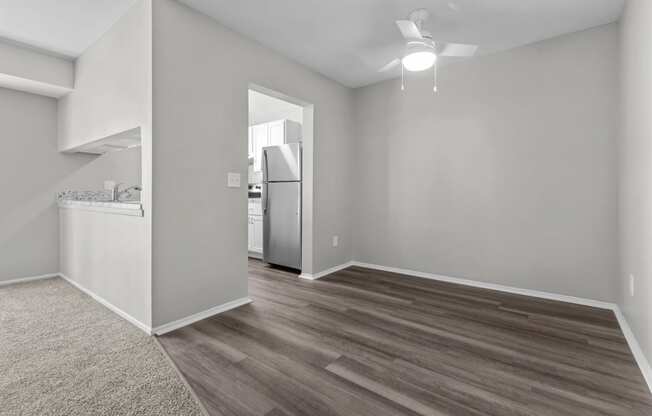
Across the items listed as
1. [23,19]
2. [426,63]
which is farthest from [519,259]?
[23,19]

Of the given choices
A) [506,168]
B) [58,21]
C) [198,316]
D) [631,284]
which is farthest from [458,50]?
[58,21]

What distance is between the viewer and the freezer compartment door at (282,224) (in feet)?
12.5

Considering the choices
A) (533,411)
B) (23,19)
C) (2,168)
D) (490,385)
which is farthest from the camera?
(2,168)

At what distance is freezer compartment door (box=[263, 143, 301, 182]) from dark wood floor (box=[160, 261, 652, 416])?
1602 mm

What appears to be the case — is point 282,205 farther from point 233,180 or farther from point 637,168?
point 637,168

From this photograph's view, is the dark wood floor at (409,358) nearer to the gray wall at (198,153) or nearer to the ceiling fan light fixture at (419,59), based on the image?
the gray wall at (198,153)

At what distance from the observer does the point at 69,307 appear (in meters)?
2.65

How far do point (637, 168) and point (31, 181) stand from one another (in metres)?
5.69

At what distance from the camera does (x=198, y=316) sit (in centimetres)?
241

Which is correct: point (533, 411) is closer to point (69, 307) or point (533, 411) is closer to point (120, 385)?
point (120, 385)

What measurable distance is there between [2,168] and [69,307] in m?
2.00

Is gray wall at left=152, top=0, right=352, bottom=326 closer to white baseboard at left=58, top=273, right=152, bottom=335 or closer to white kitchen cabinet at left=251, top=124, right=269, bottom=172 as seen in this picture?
white baseboard at left=58, top=273, right=152, bottom=335

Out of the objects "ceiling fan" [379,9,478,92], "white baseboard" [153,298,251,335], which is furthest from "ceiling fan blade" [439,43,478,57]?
"white baseboard" [153,298,251,335]

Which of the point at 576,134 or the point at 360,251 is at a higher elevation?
the point at 576,134
